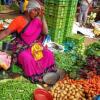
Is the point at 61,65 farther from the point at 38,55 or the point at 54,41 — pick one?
the point at 54,41

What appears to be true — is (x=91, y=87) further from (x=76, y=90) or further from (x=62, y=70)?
(x=62, y=70)

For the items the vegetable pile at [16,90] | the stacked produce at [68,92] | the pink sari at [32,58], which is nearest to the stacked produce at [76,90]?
the stacked produce at [68,92]

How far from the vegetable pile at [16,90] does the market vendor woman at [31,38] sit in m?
0.86

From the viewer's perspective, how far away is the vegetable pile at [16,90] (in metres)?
4.19

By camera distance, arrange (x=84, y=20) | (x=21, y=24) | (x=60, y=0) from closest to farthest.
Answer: (x=21, y=24)
(x=60, y=0)
(x=84, y=20)

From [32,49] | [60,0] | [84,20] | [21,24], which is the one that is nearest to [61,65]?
[32,49]

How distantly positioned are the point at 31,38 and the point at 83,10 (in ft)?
18.2

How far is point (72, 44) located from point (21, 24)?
2382 millimetres

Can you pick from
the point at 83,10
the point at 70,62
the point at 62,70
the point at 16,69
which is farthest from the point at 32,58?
the point at 83,10

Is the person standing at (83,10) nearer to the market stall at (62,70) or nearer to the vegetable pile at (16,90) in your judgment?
the market stall at (62,70)

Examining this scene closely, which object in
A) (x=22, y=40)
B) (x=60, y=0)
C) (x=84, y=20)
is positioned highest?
(x=60, y=0)

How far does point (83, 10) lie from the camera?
10.7 meters

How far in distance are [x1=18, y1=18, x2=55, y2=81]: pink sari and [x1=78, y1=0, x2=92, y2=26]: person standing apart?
17.4ft

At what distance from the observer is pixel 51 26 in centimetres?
758
